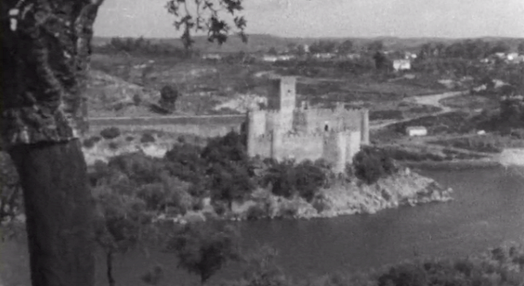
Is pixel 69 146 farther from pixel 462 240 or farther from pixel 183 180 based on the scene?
pixel 183 180

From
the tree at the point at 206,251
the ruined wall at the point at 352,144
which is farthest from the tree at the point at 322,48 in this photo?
the tree at the point at 206,251

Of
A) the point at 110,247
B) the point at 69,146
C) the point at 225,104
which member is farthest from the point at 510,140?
the point at 69,146

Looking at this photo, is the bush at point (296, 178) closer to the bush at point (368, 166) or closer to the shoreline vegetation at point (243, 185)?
the shoreline vegetation at point (243, 185)

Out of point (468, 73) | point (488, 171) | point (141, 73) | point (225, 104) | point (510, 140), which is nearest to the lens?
point (488, 171)

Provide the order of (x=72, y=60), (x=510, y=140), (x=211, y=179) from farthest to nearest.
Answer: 1. (x=510, y=140)
2. (x=211, y=179)
3. (x=72, y=60)

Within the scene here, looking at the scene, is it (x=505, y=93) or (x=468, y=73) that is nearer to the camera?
(x=505, y=93)

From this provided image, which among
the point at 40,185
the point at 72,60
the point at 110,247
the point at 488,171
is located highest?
the point at 72,60

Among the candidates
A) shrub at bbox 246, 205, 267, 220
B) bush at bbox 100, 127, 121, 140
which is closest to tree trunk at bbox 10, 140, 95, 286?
shrub at bbox 246, 205, 267, 220
